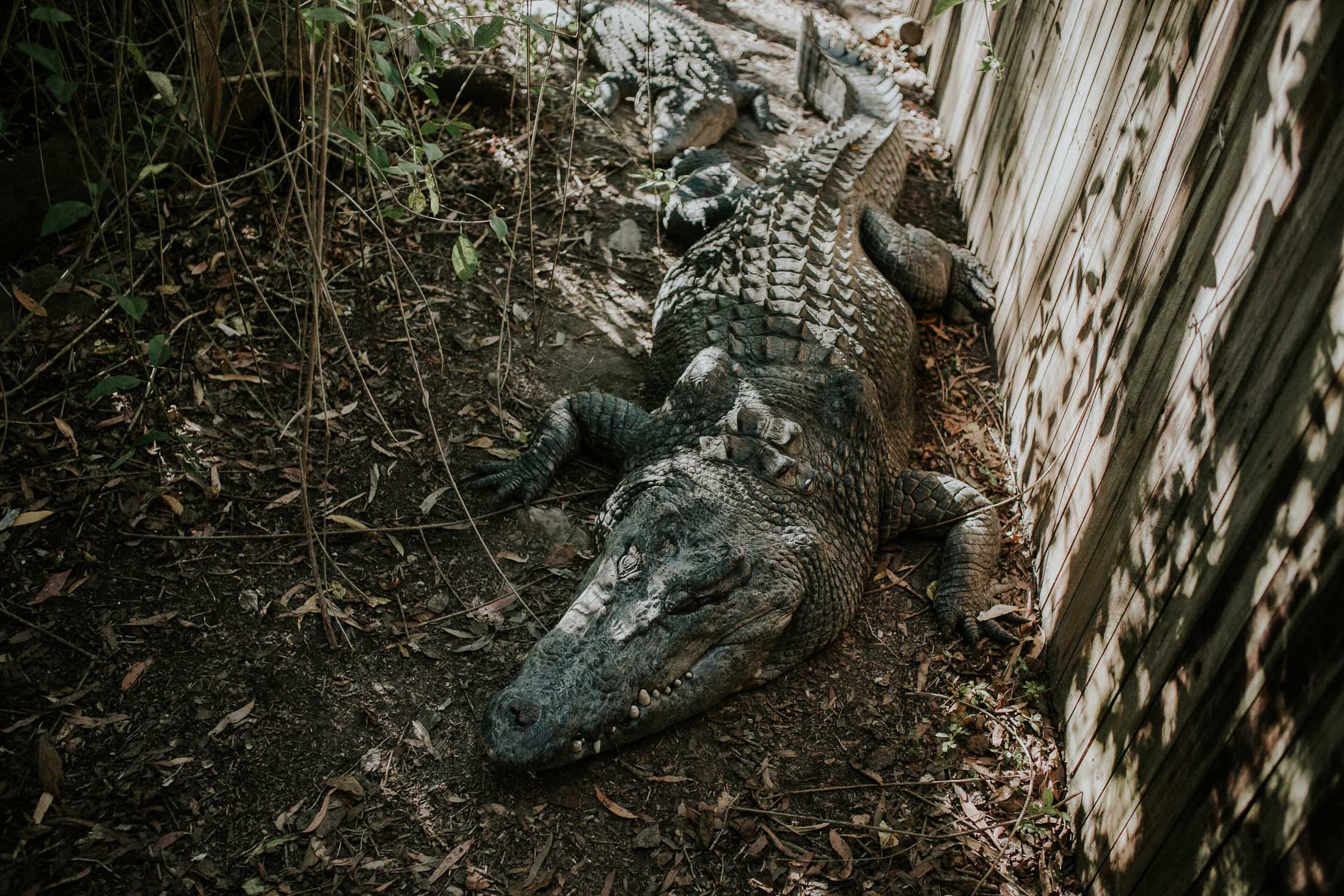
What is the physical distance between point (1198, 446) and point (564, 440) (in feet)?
7.91

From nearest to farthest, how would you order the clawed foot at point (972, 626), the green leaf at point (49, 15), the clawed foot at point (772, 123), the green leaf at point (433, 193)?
the green leaf at point (49, 15)
the green leaf at point (433, 193)
the clawed foot at point (972, 626)
the clawed foot at point (772, 123)

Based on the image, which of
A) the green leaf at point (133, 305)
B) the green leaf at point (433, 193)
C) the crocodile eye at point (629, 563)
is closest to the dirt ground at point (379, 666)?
the green leaf at point (433, 193)

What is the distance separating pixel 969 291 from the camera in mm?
5094

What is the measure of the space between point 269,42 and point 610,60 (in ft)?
9.02

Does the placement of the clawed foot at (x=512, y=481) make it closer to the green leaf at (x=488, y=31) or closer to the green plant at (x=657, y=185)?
the green plant at (x=657, y=185)

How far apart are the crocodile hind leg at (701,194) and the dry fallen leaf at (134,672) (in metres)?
3.48

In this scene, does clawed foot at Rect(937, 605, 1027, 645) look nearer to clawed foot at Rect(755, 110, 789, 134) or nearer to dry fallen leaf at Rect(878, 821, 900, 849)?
dry fallen leaf at Rect(878, 821, 900, 849)

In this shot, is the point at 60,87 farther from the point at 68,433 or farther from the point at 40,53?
the point at 68,433

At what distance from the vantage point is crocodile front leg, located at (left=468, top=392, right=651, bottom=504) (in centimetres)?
392

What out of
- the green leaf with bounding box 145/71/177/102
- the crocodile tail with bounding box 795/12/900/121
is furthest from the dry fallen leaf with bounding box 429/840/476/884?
the crocodile tail with bounding box 795/12/900/121

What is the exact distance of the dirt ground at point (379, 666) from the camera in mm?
2787

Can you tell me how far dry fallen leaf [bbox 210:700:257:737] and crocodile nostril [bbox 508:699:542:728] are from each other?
2.95ft

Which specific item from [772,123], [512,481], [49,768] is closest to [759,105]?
[772,123]

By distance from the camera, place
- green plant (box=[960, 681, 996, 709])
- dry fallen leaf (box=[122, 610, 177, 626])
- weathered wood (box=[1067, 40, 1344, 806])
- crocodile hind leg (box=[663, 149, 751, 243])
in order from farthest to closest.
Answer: crocodile hind leg (box=[663, 149, 751, 243]) < green plant (box=[960, 681, 996, 709]) < dry fallen leaf (box=[122, 610, 177, 626]) < weathered wood (box=[1067, 40, 1344, 806])
